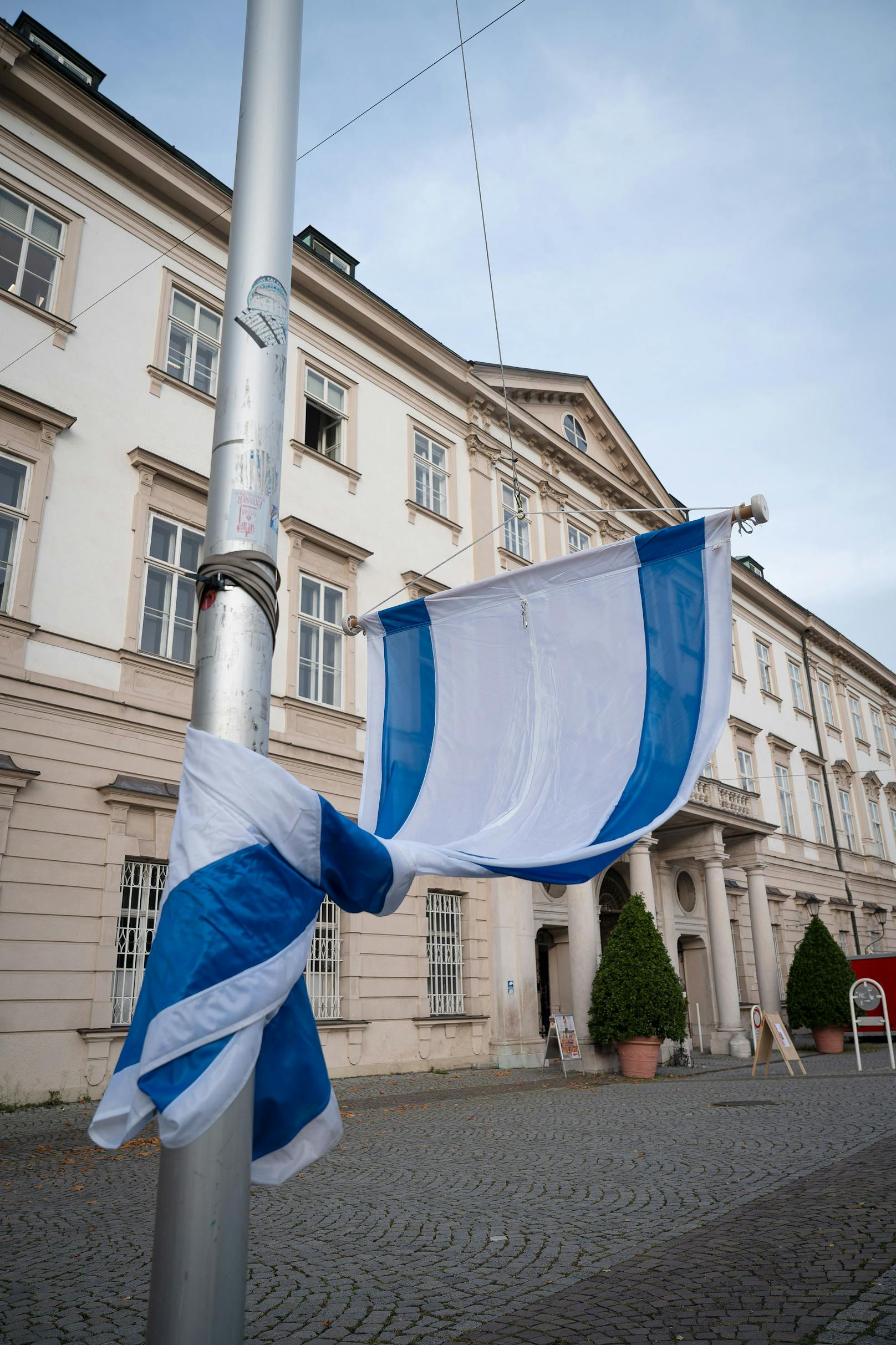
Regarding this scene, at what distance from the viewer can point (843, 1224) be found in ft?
16.8

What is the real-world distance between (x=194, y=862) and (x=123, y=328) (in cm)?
1272

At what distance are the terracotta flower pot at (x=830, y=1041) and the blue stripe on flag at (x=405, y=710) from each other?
19728mm

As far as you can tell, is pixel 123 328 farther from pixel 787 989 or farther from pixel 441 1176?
pixel 787 989

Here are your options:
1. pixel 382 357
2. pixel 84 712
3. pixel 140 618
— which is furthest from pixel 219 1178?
pixel 382 357

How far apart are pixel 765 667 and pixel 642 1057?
18.3 metres

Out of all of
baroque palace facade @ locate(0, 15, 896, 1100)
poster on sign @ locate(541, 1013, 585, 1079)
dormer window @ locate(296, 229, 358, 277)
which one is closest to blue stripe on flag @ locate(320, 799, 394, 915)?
baroque palace facade @ locate(0, 15, 896, 1100)

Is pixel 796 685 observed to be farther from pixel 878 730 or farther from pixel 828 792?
pixel 878 730

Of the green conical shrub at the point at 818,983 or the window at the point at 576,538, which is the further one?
the window at the point at 576,538

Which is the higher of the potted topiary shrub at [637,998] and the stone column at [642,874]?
the stone column at [642,874]

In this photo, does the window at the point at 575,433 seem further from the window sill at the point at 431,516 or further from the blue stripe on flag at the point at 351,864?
the blue stripe on flag at the point at 351,864

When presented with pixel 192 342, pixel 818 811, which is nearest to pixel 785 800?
pixel 818 811

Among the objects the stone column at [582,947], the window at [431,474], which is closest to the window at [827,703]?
the stone column at [582,947]

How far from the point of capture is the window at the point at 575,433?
23688 millimetres

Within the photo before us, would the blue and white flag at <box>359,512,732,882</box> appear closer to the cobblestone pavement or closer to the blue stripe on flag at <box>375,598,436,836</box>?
the blue stripe on flag at <box>375,598,436,836</box>
